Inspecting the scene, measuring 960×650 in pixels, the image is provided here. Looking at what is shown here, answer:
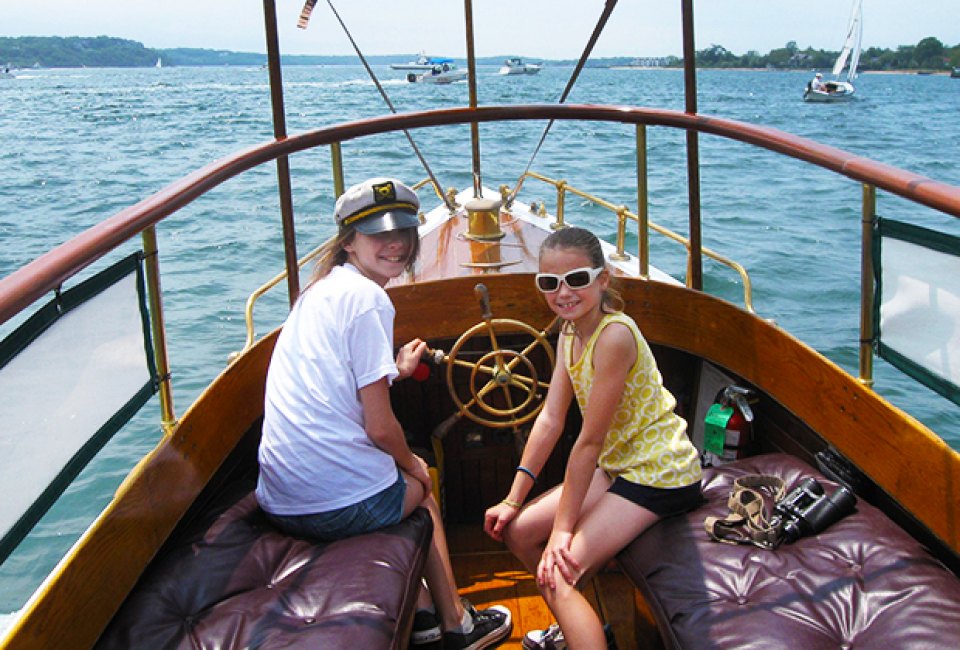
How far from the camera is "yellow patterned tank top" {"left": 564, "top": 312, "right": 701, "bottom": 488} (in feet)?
7.13

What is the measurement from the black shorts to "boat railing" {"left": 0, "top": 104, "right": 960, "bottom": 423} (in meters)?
0.58

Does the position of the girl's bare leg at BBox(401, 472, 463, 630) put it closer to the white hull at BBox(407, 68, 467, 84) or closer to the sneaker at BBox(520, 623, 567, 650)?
the sneaker at BBox(520, 623, 567, 650)

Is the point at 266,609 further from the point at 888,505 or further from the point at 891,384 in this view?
the point at 891,384

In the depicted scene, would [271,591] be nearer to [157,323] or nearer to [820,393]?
[157,323]

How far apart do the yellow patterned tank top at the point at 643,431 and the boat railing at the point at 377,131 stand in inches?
20.7

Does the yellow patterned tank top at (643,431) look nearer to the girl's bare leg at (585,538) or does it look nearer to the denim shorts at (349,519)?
the girl's bare leg at (585,538)

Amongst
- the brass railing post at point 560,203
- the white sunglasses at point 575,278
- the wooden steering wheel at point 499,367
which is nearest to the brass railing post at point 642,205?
the wooden steering wheel at point 499,367

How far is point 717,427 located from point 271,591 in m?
1.48

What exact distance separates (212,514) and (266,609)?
459 millimetres

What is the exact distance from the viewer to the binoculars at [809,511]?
2062 millimetres

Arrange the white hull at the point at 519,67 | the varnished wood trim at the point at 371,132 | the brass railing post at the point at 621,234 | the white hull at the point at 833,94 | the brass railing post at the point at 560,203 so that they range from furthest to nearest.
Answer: the white hull at the point at 519,67 → the white hull at the point at 833,94 → the brass railing post at the point at 560,203 → the brass railing post at the point at 621,234 → the varnished wood trim at the point at 371,132

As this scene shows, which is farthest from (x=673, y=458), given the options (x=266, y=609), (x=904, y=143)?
(x=904, y=143)

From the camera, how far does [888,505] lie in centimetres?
216

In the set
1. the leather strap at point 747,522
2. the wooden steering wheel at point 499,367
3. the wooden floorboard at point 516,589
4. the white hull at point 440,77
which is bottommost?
the wooden floorboard at point 516,589
